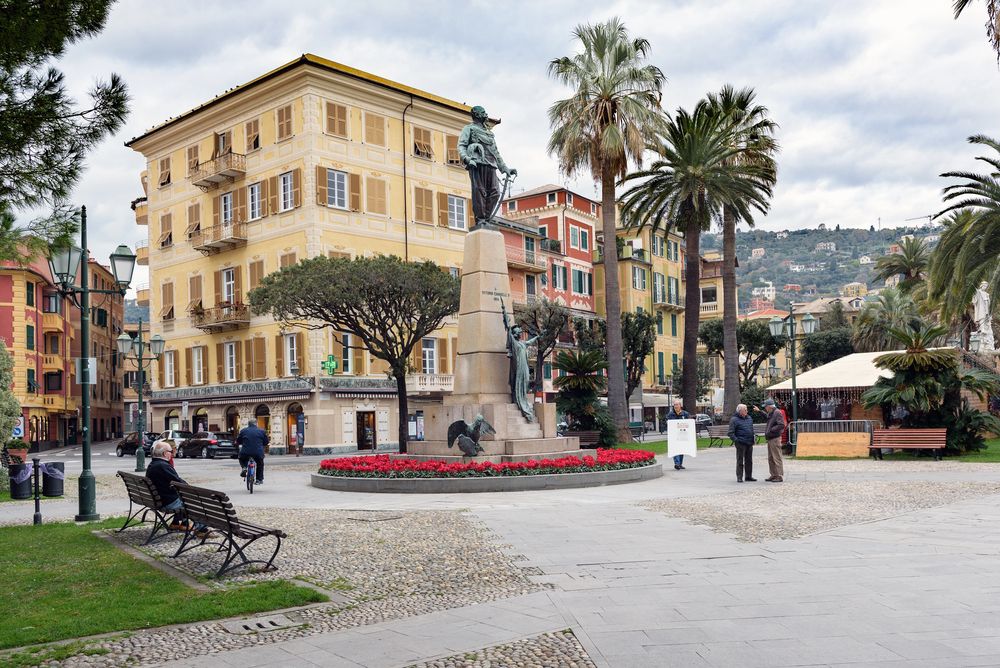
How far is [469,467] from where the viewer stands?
17.5 m

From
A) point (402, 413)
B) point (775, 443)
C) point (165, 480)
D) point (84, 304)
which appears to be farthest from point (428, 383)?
point (165, 480)

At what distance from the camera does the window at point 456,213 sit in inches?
1839

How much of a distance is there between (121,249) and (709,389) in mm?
65658

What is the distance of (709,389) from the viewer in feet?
252

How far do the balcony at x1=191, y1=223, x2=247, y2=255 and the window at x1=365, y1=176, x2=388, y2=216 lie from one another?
628cm

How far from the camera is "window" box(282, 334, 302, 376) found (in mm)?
41625

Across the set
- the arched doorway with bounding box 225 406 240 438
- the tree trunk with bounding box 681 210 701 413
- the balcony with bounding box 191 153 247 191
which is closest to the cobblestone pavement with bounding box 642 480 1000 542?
the tree trunk with bounding box 681 210 701 413

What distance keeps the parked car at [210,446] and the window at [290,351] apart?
3.98m

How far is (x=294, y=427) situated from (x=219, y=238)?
10.4 meters

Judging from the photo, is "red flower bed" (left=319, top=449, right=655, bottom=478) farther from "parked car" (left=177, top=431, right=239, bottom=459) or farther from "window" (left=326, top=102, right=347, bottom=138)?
"window" (left=326, top=102, right=347, bottom=138)

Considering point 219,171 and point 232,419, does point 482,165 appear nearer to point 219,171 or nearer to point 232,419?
point 219,171

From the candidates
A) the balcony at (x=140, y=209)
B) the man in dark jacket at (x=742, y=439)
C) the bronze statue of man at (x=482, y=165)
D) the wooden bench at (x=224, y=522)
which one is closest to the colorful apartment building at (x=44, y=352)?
the balcony at (x=140, y=209)

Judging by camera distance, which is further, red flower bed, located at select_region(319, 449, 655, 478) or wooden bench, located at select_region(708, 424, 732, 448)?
wooden bench, located at select_region(708, 424, 732, 448)

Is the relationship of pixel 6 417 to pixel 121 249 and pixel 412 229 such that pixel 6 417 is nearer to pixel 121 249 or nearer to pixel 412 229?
pixel 121 249
